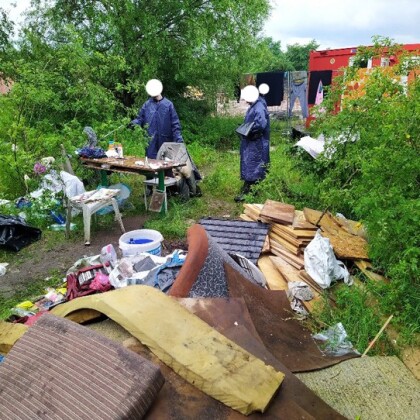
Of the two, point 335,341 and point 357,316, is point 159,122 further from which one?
point 335,341

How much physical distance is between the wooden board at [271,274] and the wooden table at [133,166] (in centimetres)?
242

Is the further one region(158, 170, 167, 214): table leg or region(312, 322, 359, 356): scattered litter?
region(158, 170, 167, 214): table leg

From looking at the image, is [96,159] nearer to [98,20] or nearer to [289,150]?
[289,150]

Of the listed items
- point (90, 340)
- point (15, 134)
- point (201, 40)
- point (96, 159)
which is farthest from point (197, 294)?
point (201, 40)

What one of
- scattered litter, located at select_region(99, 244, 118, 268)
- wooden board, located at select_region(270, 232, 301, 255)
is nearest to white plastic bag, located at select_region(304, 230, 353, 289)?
wooden board, located at select_region(270, 232, 301, 255)

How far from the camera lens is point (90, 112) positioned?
7.48m

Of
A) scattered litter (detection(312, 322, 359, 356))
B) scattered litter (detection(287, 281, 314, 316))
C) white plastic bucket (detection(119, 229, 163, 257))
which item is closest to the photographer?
scattered litter (detection(312, 322, 359, 356))

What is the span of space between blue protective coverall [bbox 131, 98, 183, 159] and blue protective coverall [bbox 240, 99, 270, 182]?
4.11 ft

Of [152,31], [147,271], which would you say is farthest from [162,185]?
[152,31]

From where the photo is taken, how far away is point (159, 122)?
7.04m

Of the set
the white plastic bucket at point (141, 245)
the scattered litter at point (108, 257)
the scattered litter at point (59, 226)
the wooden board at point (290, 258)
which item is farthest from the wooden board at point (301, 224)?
the scattered litter at point (59, 226)

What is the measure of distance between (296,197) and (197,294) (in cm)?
364

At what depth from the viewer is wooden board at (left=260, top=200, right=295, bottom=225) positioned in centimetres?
453

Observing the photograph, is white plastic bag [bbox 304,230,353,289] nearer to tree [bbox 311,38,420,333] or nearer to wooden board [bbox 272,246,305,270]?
wooden board [bbox 272,246,305,270]
